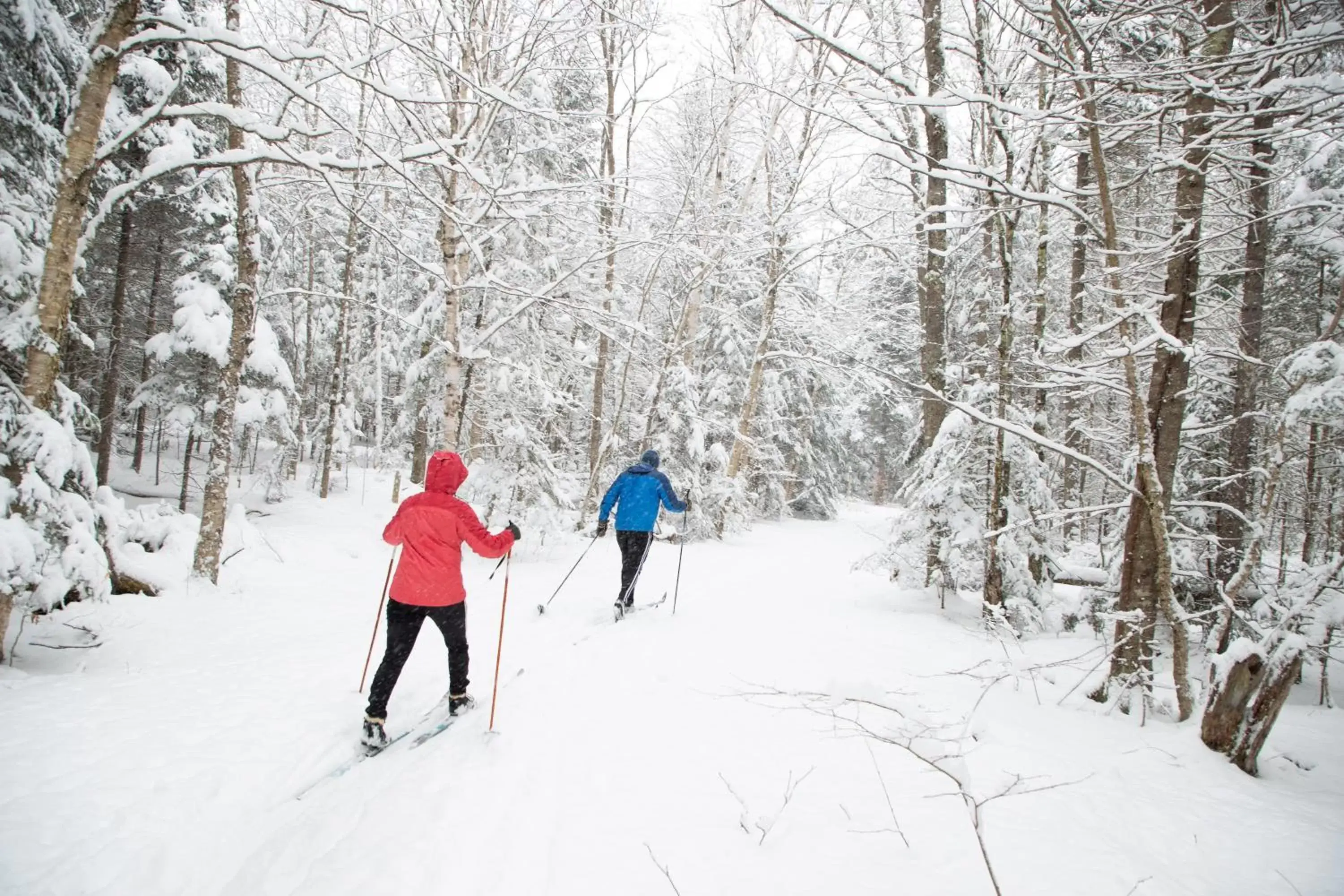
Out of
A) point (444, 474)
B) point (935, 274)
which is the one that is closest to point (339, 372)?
point (444, 474)

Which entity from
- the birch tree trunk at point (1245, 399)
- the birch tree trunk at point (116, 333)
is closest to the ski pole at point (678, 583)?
the birch tree trunk at point (1245, 399)

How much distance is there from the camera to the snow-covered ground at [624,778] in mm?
2699

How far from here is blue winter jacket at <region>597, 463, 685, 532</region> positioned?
318 inches

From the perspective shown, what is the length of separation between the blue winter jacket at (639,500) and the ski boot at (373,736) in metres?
4.14

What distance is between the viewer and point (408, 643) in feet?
14.6

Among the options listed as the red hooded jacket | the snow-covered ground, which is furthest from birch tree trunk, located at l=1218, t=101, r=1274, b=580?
the red hooded jacket

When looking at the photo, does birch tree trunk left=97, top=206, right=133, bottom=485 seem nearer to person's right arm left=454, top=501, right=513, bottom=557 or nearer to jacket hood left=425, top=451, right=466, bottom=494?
jacket hood left=425, top=451, right=466, bottom=494

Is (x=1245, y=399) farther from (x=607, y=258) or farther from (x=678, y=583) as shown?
(x=607, y=258)

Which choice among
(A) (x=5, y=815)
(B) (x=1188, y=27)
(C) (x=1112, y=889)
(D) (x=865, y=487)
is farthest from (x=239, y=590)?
(D) (x=865, y=487)

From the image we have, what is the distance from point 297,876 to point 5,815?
1.72m

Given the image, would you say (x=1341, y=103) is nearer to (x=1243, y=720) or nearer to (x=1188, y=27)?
(x=1188, y=27)

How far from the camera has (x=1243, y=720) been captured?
368 cm

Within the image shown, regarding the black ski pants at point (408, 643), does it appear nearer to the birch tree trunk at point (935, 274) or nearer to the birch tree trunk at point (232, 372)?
the birch tree trunk at point (232, 372)

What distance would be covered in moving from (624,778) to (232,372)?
294 inches
